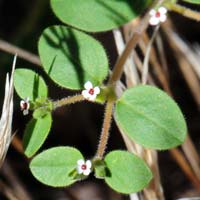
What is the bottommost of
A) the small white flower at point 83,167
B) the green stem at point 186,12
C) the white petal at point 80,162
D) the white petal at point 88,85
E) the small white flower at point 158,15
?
the small white flower at point 83,167

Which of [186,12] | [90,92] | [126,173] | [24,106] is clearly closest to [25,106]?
[24,106]

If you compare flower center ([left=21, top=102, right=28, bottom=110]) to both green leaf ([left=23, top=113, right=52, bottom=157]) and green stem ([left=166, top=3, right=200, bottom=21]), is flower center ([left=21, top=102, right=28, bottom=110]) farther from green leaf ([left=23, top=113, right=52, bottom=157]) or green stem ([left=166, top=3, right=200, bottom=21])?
green stem ([left=166, top=3, right=200, bottom=21])

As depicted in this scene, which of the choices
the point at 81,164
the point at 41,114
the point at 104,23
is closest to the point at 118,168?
the point at 81,164

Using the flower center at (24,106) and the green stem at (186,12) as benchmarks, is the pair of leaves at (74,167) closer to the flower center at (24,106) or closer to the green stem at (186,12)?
the flower center at (24,106)

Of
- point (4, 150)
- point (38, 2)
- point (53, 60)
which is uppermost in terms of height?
point (38, 2)

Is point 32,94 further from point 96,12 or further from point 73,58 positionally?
point 96,12

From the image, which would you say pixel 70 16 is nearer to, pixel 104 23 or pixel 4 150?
pixel 104 23

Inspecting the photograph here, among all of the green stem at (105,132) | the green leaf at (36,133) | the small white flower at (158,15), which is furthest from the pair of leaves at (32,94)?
the small white flower at (158,15)
